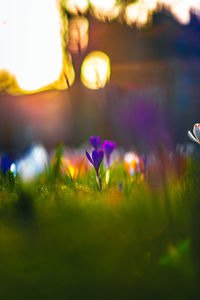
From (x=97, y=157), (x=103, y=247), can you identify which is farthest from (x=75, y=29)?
(x=103, y=247)

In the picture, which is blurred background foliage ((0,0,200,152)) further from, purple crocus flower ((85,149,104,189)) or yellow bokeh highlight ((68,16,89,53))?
purple crocus flower ((85,149,104,189))

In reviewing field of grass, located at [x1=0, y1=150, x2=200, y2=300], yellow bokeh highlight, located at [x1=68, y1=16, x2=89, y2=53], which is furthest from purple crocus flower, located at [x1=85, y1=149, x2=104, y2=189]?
yellow bokeh highlight, located at [x1=68, y1=16, x2=89, y2=53]

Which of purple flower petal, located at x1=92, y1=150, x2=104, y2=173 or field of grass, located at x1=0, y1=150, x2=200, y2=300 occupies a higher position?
purple flower petal, located at x1=92, y1=150, x2=104, y2=173

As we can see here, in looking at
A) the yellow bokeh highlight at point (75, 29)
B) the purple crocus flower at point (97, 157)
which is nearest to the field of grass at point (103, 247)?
the purple crocus flower at point (97, 157)

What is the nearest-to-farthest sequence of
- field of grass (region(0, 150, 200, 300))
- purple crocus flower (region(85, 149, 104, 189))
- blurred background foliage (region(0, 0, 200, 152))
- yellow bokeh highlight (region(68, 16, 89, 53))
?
field of grass (region(0, 150, 200, 300)) < purple crocus flower (region(85, 149, 104, 189)) < blurred background foliage (region(0, 0, 200, 152)) < yellow bokeh highlight (region(68, 16, 89, 53))

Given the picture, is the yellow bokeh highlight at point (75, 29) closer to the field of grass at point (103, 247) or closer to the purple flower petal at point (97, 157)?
the purple flower petal at point (97, 157)

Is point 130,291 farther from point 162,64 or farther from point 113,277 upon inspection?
point 162,64

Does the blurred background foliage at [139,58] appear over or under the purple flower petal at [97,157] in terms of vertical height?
over

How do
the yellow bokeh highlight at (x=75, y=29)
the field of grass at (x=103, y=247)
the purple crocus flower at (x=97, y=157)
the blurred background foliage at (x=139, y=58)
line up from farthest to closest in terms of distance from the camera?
1. the yellow bokeh highlight at (x=75, y=29)
2. the blurred background foliage at (x=139, y=58)
3. the purple crocus flower at (x=97, y=157)
4. the field of grass at (x=103, y=247)
